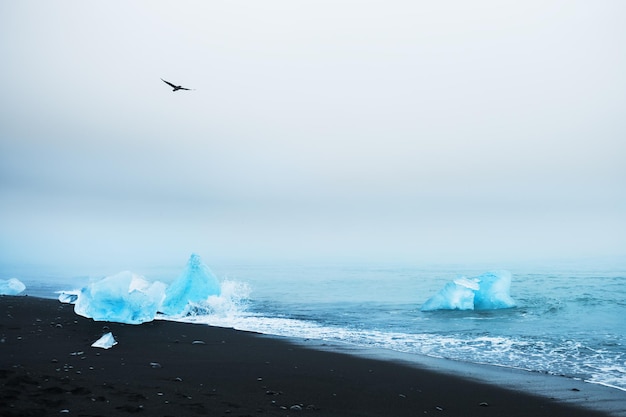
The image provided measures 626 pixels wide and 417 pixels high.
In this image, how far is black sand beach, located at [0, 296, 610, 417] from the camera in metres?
4.78

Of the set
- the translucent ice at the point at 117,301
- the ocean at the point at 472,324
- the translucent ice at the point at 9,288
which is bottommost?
the translucent ice at the point at 9,288

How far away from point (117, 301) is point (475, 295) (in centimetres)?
1289

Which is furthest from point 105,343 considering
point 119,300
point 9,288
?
point 9,288

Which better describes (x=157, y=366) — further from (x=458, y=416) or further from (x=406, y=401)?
(x=458, y=416)

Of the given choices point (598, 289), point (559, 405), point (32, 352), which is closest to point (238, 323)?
point (32, 352)

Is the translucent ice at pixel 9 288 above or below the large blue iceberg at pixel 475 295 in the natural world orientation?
below

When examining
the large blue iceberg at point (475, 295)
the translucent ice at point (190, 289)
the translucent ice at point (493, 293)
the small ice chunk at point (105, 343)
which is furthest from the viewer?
the translucent ice at point (493, 293)

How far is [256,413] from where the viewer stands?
15.5ft

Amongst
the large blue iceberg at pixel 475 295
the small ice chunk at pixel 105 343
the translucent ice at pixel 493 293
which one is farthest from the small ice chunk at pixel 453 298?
the small ice chunk at pixel 105 343

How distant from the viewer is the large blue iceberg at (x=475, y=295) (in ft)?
55.4

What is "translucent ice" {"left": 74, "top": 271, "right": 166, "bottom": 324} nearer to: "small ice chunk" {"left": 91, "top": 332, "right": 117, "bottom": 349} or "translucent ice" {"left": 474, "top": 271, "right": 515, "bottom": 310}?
"small ice chunk" {"left": 91, "top": 332, "right": 117, "bottom": 349}

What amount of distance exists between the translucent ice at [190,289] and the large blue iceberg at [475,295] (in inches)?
313

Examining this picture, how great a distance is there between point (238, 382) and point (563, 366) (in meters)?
5.71

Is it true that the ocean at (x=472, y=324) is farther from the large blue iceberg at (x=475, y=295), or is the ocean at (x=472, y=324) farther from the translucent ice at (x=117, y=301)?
the translucent ice at (x=117, y=301)
